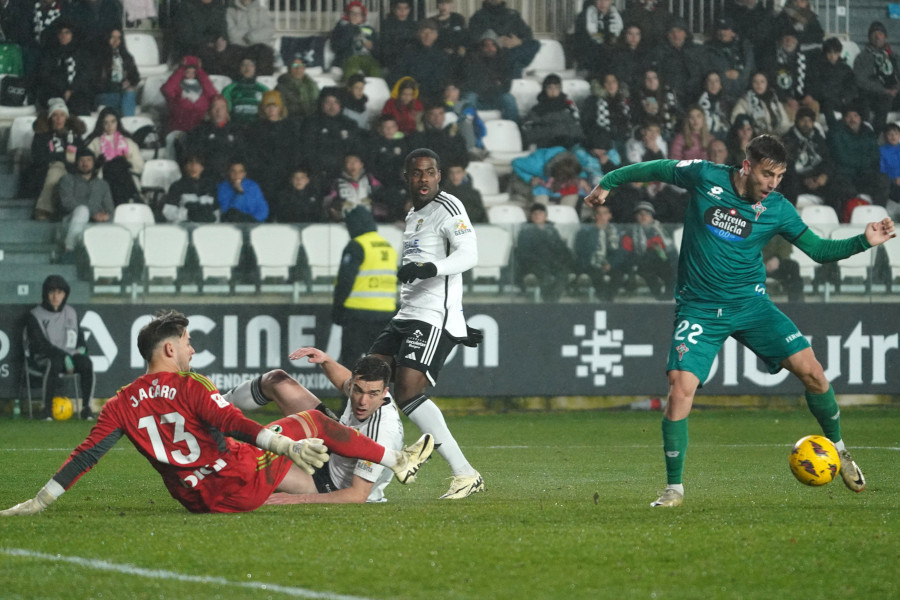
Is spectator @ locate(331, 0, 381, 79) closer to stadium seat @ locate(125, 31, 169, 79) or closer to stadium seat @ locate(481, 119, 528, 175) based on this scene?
stadium seat @ locate(481, 119, 528, 175)

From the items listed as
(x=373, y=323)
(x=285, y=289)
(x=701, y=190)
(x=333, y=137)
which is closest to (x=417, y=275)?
(x=701, y=190)

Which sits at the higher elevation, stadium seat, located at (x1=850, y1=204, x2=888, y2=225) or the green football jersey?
the green football jersey

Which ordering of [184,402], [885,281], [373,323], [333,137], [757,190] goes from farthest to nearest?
[333,137], [885,281], [373,323], [757,190], [184,402]

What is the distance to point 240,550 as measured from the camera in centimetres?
495

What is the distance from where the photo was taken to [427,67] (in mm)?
16969

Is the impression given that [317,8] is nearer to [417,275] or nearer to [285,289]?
[285,289]

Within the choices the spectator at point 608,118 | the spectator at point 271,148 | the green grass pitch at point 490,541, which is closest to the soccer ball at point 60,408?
the spectator at point 271,148

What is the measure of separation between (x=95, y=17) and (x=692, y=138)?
299 inches

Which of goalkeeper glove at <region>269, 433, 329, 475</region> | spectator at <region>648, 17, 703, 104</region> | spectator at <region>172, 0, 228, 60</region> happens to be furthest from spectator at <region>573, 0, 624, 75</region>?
goalkeeper glove at <region>269, 433, 329, 475</region>

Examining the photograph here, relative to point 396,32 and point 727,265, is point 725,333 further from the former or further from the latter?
point 396,32

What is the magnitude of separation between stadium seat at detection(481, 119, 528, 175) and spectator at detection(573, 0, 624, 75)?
163 cm

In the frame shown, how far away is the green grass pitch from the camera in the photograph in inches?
170

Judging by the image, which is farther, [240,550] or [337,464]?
[337,464]

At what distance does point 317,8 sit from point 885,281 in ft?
28.3
